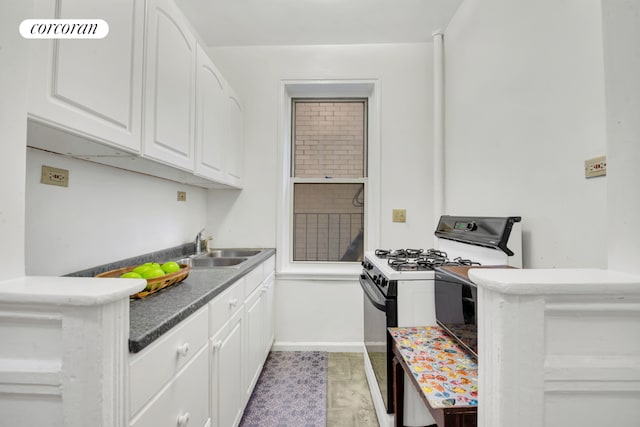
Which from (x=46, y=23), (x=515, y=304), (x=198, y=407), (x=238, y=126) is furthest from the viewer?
(x=238, y=126)

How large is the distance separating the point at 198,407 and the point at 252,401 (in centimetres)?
85

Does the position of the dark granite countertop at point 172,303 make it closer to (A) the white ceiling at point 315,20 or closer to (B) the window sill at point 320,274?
(B) the window sill at point 320,274


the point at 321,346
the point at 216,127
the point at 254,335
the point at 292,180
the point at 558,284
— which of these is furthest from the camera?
the point at 292,180

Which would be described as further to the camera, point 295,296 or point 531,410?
point 295,296

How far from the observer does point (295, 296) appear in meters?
2.44

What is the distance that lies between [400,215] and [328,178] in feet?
2.57

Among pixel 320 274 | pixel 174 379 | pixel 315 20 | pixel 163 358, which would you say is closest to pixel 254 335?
pixel 320 274

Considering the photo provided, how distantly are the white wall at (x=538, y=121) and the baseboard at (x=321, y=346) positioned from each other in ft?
4.90

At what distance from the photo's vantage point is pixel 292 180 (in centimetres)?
265

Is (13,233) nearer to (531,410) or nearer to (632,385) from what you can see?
(531,410)

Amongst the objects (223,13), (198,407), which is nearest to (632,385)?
(198,407)

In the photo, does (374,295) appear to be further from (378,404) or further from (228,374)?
(228,374)

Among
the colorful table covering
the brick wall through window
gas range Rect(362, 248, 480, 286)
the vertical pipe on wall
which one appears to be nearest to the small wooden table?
the colorful table covering

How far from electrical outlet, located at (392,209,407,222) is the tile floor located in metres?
1.25
